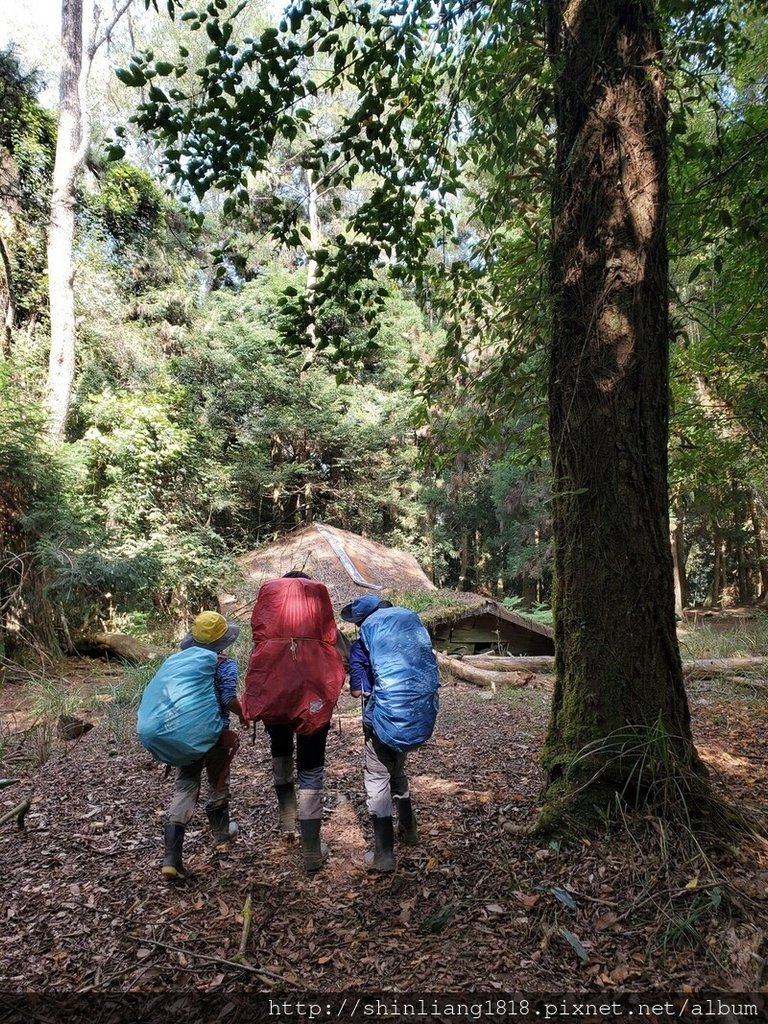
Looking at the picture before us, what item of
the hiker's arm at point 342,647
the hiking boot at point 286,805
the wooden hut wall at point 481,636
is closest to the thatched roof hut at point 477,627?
the wooden hut wall at point 481,636

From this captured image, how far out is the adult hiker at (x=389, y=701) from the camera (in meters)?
3.31

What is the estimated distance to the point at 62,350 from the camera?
13.2 metres

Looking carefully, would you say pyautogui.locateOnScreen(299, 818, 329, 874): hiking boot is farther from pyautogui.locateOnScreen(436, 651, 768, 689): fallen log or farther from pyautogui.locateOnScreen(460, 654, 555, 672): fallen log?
pyautogui.locateOnScreen(460, 654, 555, 672): fallen log

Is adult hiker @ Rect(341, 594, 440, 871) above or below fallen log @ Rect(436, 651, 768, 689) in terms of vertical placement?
above

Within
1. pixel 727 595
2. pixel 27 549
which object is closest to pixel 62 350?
pixel 27 549

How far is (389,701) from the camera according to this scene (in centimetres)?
333

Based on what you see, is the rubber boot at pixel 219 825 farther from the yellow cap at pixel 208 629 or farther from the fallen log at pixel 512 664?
the fallen log at pixel 512 664

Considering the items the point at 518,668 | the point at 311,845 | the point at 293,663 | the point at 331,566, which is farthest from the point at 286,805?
the point at 331,566

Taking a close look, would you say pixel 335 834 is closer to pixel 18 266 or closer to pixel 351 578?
pixel 351 578

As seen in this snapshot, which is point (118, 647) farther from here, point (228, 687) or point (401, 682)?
point (401, 682)

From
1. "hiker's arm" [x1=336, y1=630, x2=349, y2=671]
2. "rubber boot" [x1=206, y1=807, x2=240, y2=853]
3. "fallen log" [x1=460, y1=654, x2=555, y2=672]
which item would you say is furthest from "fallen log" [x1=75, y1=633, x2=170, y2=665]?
"hiker's arm" [x1=336, y1=630, x2=349, y2=671]

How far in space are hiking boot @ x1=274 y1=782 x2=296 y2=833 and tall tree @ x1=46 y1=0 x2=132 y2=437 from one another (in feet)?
36.4

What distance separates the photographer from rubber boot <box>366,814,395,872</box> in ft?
10.7

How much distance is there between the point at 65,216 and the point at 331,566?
10.1 meters
